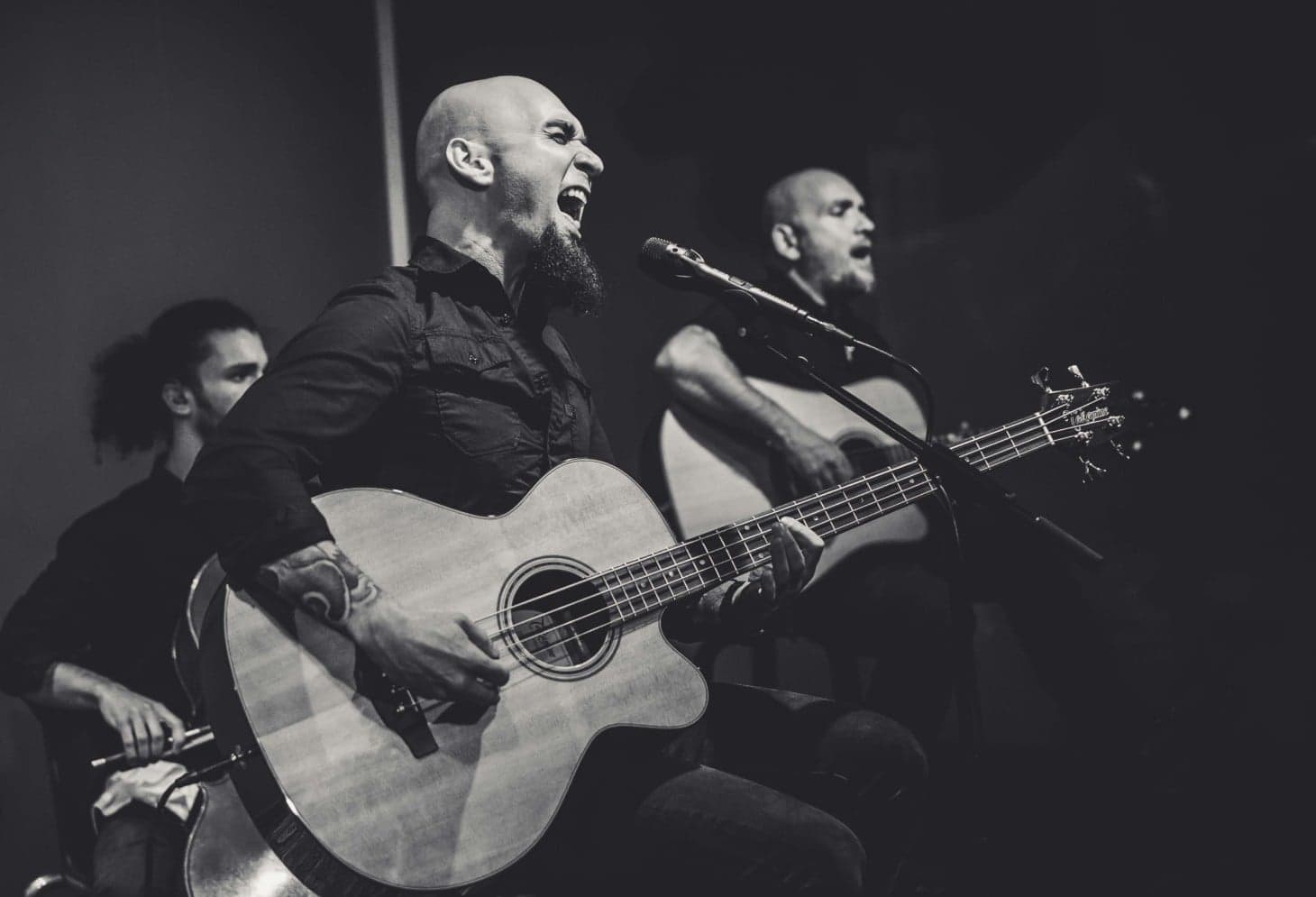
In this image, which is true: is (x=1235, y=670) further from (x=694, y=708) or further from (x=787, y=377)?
(x=694, y=708)

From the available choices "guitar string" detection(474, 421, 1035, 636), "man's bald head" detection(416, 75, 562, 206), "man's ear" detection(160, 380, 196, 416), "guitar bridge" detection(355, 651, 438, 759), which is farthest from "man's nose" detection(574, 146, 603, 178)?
"man's ear" detection(160, 380, 196, 416)

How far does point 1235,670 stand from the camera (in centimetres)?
327

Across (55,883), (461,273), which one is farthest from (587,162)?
(55,883)

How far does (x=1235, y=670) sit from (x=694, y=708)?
2.26m

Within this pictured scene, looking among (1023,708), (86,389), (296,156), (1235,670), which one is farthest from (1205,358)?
(86,389)

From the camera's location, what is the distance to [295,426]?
1.74 meters

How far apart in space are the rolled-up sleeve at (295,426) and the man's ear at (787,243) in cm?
192

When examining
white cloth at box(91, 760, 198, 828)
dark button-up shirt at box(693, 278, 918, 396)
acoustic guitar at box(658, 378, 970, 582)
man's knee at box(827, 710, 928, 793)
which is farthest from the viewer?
dark button-up shirt at box(693, 278, 918, 396)

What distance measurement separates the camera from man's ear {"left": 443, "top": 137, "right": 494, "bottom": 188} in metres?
2.26

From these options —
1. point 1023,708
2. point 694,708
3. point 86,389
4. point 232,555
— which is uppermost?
point 86,389

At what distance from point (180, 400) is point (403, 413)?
1.40 m

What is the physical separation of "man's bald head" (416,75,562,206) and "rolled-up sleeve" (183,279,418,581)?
18.7 inches

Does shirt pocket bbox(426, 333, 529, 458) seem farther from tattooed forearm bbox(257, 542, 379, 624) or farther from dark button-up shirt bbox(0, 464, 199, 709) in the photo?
dark button-up shirt bbox(0, 464, 199, 709)

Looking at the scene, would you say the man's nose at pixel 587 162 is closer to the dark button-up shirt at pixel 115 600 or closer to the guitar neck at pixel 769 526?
the guitar neck at pixel 769 526
